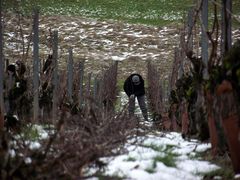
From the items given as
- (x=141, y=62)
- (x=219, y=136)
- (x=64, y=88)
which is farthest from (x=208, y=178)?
(x=141, y=62)

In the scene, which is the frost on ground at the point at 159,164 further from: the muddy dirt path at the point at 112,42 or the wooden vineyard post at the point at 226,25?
the muddy dirt path at the point at 112,42

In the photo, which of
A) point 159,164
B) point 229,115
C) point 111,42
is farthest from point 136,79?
point 111,42

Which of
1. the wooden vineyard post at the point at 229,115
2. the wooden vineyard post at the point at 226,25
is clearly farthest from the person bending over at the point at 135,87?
the wooden vineyard post at the point at 229,115

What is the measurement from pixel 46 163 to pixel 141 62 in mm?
27099

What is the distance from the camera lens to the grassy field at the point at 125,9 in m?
38.8

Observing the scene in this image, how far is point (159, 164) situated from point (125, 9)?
38.2 meters

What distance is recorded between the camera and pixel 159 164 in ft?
12.9

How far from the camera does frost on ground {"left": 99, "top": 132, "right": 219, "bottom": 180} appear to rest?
3.54 meters

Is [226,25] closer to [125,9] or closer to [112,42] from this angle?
[112,42]

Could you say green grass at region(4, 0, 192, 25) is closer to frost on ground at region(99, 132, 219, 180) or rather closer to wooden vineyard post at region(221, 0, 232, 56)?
frost on ground at region(99, 132, 219, 180)

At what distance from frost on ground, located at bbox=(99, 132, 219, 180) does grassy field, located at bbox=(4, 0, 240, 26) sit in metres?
32.7

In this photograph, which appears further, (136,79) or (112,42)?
(112,42)

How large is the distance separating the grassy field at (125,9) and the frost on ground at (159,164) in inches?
1286

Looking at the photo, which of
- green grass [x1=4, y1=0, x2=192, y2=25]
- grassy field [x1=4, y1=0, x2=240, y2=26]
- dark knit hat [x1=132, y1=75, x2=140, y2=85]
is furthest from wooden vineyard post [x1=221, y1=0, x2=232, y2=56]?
green grass [x1=4, y1=0, x2=192, y2=25]
